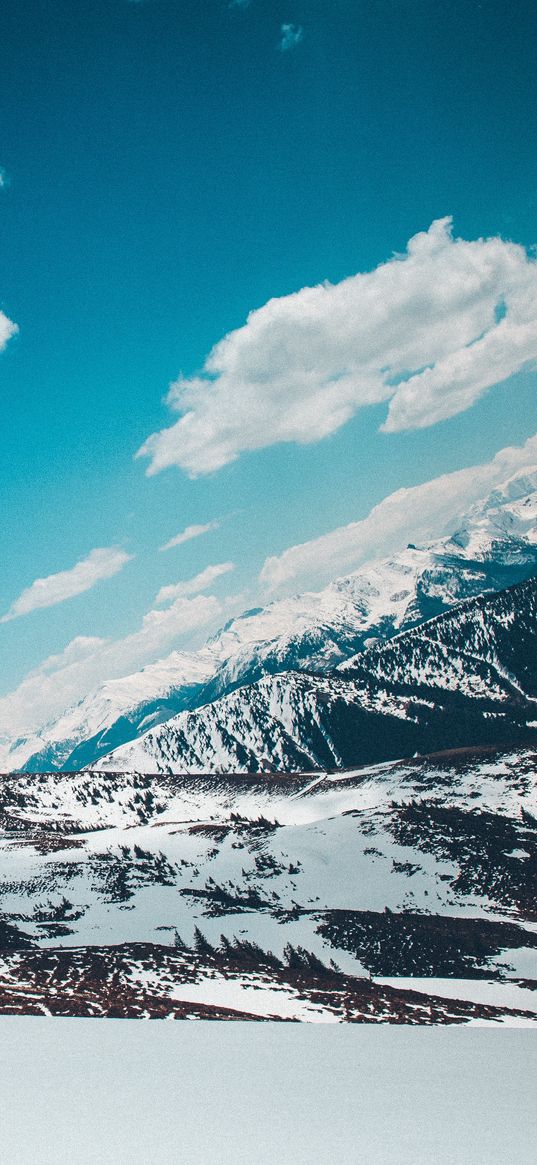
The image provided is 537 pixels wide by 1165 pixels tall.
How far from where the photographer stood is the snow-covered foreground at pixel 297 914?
25.8 metres

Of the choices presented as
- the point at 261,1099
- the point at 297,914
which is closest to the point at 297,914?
the point at 297,914

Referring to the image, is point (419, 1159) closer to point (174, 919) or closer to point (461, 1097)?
point (461, 1097)

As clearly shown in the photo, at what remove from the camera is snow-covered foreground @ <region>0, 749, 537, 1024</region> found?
2575 cm

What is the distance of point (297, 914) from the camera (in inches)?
1826

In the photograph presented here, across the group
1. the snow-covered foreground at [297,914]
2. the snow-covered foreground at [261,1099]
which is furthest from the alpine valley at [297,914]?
the snow-covered foreground at [261,1099]

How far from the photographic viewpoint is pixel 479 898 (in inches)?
1959

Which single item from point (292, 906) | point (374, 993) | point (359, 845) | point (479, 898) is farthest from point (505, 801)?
point (374, 993)

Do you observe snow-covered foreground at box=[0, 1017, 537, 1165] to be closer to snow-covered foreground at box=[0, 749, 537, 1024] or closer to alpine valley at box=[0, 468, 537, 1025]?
alpine valley at box=[0, 468, 537, 1025]

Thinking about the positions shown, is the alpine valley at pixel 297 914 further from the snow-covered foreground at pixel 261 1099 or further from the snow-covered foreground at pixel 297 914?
the snow-covered foreground at pixel 261 1099

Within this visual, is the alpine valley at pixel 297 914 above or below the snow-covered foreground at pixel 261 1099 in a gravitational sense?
below

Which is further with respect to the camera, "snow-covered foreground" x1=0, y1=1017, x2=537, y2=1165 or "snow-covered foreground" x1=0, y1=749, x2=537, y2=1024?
"snow-covered foreground" x1=0, y1=749, x2=537, y2=1024

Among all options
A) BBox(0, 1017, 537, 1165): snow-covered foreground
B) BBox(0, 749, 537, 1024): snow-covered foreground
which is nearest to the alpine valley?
BBox(0, 749, 537, 1024): snow-covered foreground

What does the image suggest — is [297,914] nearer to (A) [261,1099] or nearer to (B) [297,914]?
(B) [297,914]

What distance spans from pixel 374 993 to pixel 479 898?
2583 centimetres
